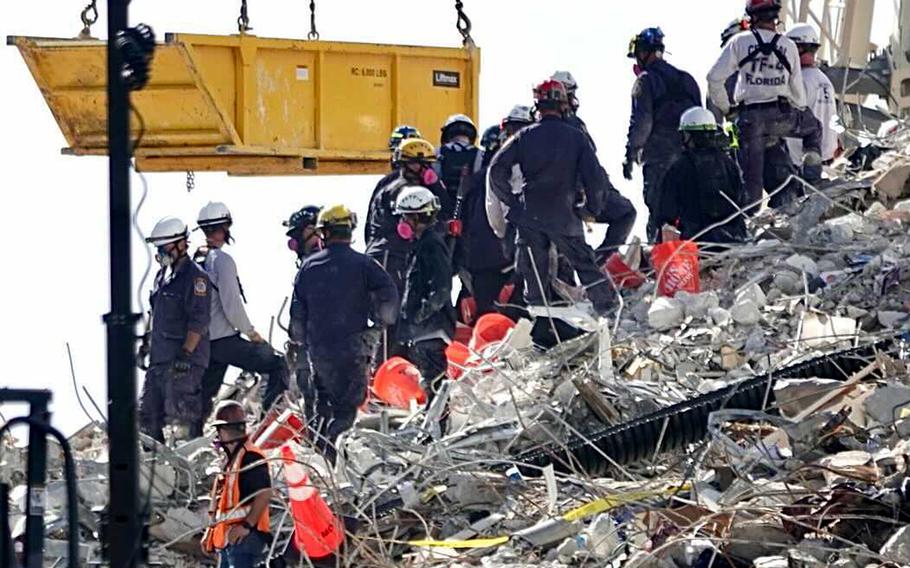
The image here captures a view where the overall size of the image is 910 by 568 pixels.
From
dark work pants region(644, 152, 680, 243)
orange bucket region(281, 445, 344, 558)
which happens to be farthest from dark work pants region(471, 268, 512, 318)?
orange bucket region(281, 445, 344, 558)

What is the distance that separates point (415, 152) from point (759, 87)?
2.61 meters

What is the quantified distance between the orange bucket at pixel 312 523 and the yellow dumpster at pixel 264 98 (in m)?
7.28

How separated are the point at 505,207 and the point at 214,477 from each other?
119 inches

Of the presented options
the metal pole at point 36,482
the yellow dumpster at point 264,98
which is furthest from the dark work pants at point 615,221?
the metal pole at point 36,482

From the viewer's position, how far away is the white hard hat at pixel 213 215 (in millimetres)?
18281

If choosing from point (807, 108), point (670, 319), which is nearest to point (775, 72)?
point (807, 108)

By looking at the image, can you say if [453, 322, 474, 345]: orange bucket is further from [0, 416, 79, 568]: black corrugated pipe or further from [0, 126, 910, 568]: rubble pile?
[0, 416, 79, 568]: black corrugated pipe

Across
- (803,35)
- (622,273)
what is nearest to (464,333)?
(622,273)

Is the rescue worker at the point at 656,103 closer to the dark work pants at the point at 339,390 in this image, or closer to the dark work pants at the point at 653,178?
the dark work pants at the point at 653,178

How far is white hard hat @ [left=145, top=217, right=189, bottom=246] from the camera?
684 inches

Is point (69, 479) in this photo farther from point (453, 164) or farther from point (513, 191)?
point (453, 164)

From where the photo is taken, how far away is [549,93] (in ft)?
57.4

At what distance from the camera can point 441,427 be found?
1642cm

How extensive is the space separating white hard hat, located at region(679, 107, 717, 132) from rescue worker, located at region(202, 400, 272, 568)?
226 inches
